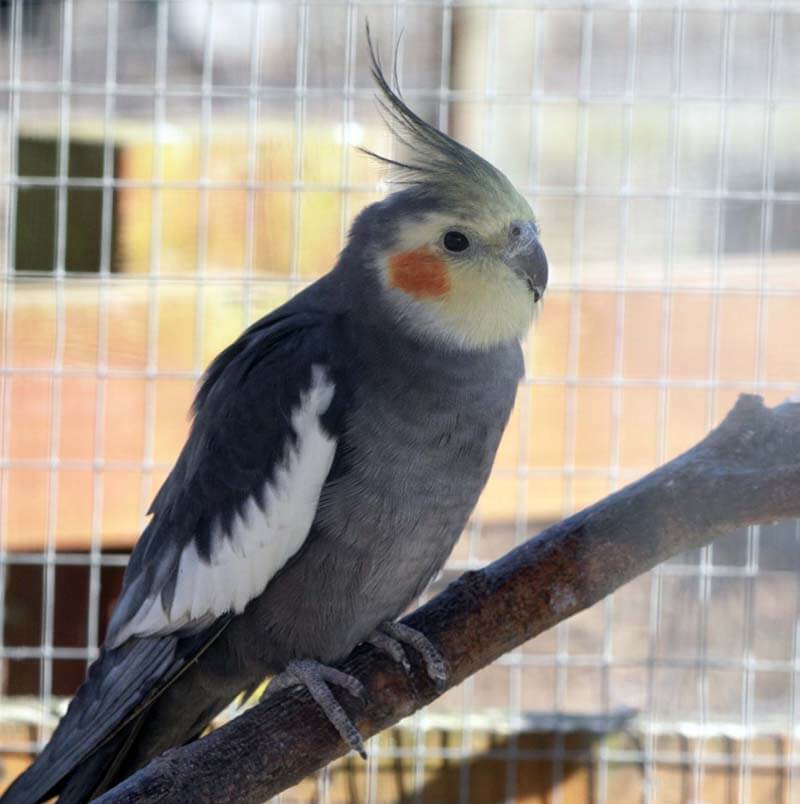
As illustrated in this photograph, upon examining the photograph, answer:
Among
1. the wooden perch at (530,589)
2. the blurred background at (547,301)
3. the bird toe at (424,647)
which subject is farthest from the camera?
the blurred background at (547,301)

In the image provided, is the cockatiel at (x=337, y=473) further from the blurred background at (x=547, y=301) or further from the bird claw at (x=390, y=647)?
the blurred background at (x=547, y=301)

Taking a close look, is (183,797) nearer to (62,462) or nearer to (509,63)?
(62,462)

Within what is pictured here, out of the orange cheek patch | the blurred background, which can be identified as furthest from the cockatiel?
the blurred background

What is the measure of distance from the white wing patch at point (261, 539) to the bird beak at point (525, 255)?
0.79ft

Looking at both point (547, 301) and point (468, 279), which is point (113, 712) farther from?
point (547, 301)

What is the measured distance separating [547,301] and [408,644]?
79cm

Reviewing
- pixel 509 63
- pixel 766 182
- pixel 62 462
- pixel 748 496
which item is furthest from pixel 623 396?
pixel 62 462

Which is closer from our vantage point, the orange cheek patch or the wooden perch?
the wooden perch

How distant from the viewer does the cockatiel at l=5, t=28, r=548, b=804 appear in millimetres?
1257

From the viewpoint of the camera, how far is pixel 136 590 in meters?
1.33

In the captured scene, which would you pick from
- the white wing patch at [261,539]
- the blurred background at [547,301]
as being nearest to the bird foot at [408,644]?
the white wing patch at [261,539]

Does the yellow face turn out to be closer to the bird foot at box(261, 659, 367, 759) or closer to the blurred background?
the bird foot at box(261, 659, 367, 759)

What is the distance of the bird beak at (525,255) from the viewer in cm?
129

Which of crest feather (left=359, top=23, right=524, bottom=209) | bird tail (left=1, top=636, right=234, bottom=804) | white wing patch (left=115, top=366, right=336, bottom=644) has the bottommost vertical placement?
bird tail (left=1, top=636, right=234, bottom=804)
